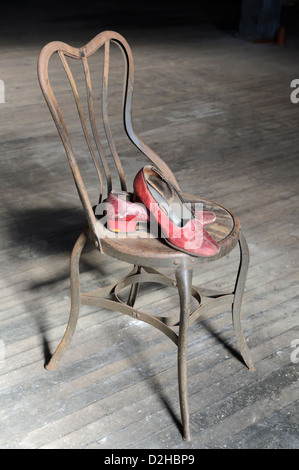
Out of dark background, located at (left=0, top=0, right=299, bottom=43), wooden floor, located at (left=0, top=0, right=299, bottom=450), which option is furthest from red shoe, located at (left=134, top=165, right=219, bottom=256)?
dark background, located at (left=0, top=0, right=299, bottom=43)

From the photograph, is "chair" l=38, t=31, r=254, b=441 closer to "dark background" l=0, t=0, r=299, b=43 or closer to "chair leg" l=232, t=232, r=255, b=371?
"chair leg" l=232, t=232, r=255, b=371

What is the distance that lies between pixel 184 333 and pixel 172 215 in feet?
1.09

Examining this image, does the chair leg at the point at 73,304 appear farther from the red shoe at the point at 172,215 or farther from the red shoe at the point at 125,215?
the red shoe at the point at 172,215

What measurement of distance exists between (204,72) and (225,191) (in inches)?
101

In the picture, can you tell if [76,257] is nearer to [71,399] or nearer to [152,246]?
[152,246]

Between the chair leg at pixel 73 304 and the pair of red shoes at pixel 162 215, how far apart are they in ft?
0.51

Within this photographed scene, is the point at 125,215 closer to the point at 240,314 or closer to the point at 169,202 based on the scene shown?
the point at 169,202

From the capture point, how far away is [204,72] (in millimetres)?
5543

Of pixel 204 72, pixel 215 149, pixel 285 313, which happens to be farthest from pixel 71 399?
pixel 204 72

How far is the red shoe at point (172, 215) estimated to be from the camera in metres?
Result: 1.64

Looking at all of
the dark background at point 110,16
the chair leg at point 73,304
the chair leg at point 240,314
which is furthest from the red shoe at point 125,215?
the dark background at point 110,16

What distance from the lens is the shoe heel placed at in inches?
67.8

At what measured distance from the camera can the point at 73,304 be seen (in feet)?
6.30

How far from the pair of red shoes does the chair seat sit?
0.07 ft
